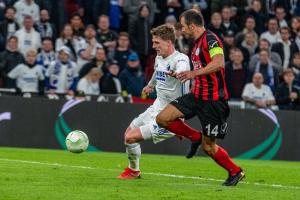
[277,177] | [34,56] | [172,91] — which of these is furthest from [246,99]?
[172,91]

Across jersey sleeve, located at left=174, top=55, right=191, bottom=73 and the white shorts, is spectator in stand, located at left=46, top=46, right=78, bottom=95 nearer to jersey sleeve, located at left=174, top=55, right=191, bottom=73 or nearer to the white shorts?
the white shorts

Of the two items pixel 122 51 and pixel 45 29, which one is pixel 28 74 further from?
pixel 122 51

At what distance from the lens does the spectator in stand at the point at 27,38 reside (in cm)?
2198

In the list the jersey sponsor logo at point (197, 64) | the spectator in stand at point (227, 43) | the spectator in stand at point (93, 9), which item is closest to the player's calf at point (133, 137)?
the jersey sponsor logo at point (197, 64)

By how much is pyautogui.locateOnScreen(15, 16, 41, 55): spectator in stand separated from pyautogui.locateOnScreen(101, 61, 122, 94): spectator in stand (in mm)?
1827

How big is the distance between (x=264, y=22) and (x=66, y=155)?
9163mm

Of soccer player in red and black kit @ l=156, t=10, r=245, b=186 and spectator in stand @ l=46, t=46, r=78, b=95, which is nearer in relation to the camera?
soccer player in red and black kit @ l=156, t=10, r=245, b=186

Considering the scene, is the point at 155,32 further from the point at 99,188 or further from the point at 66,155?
the point at 66,155

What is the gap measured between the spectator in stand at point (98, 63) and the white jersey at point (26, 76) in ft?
3.83

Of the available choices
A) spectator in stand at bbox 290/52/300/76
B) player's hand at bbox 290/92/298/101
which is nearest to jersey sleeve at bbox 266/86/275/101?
player's hand at bbox 290/92/298/101

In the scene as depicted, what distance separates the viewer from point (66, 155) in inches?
723

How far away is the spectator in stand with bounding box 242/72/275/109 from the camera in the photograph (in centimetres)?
2172

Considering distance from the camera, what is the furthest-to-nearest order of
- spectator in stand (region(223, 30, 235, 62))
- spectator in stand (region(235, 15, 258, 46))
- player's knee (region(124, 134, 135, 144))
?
spectator in stand (region(235, 15, 258, 46)), spectator in stand (region(223, 30, 235, 62)), player's knee (region(124, 134, 135, 144))

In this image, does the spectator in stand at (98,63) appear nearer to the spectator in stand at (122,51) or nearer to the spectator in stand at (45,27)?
the spectator in stand at (122,51)
